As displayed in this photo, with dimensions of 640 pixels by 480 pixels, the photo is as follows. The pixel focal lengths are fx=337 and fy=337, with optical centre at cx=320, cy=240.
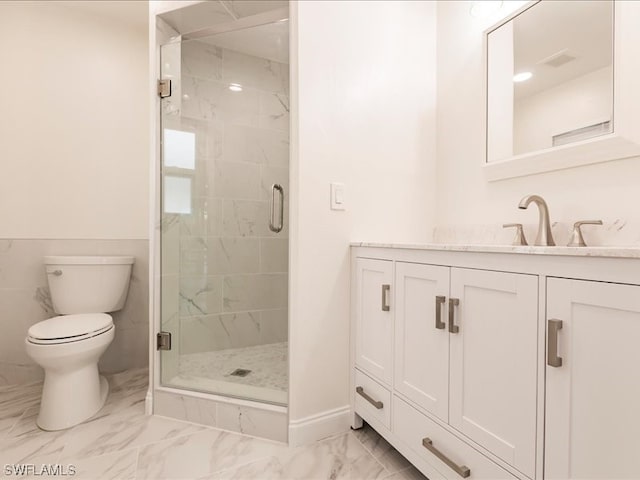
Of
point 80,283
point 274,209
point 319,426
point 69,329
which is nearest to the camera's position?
point 319,426

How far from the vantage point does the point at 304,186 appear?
152cm

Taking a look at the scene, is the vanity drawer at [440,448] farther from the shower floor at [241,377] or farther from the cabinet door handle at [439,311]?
the shower floor at [241,377]

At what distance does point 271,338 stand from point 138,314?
94cm

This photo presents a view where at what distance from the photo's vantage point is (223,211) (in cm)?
225

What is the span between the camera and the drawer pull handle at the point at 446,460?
1.01m

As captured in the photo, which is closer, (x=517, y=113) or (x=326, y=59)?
(x=517, y=113)

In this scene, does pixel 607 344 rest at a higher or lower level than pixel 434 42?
lower

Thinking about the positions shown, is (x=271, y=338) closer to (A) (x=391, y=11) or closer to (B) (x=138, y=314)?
(B) (x=138, y=314)

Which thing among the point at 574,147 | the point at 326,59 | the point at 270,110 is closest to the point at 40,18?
the point at 270,110

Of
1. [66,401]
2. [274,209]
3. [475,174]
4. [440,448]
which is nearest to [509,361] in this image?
[440,448]

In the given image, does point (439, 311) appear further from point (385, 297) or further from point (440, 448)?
point (440, 448)

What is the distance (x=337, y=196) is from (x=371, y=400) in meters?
0.91

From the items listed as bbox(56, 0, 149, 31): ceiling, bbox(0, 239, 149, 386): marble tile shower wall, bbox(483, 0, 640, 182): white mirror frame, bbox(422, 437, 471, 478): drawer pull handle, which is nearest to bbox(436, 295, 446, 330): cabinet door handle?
bbox(422, 437, 471, 478): drawer pull handle

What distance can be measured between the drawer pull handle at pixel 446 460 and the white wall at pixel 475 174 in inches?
38.0
